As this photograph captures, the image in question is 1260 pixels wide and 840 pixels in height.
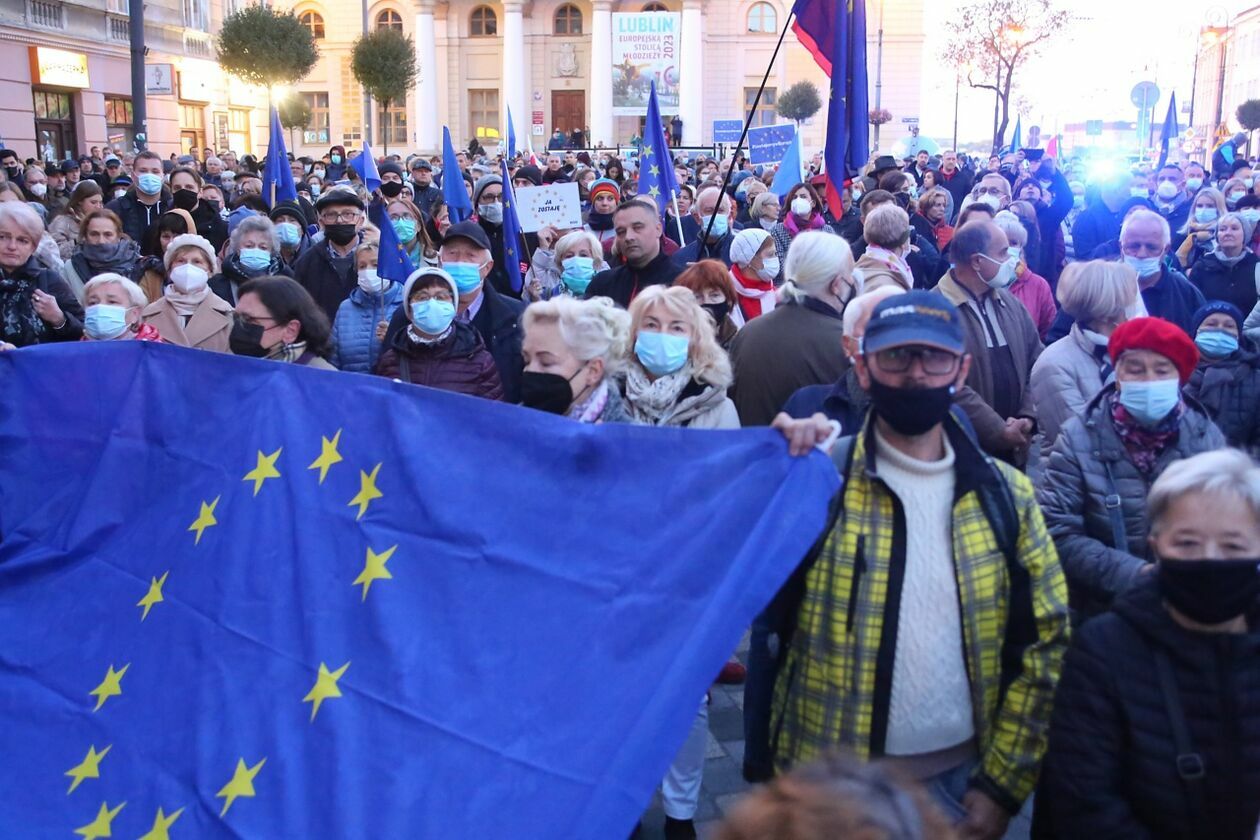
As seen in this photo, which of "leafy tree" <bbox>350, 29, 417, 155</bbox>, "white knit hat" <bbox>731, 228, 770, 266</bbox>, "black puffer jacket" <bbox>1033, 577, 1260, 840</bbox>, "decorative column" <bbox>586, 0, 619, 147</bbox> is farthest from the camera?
"decorative column" <bbox>586, 0, 619, 147</bbox>

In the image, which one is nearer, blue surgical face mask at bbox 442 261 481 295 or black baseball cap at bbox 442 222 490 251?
blue surgical face mask at bbox 442 261 481 295

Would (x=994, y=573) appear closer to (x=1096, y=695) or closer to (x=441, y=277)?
(x=1096, y=695)

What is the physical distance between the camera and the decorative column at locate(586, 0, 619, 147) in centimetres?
5959

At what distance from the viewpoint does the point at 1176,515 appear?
2.52 metres

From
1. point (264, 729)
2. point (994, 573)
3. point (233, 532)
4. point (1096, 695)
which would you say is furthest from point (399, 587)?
point (1096, 695)

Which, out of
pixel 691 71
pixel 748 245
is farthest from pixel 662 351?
pixel 691 71

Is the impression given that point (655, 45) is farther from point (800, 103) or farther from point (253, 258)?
point (253, 258)

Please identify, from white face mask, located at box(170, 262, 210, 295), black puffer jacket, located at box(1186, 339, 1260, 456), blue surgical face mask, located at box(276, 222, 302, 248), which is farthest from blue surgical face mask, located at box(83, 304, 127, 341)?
black puffer jacket, located at box(1186, 339, 1260, 456)

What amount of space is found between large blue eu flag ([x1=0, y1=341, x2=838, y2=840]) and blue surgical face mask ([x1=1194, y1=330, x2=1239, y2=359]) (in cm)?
342

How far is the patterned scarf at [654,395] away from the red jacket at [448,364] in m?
1.06

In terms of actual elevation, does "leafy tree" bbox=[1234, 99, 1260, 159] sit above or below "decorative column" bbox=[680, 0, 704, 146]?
below

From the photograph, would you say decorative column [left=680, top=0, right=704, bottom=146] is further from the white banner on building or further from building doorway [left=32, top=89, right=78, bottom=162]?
building doorway [left=32, top=89, right=78, bottom=162]

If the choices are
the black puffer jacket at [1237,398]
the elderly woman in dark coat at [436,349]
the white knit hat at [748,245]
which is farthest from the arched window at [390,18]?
the black puffer jacket at [1237,398]

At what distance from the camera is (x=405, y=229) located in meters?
8.39
